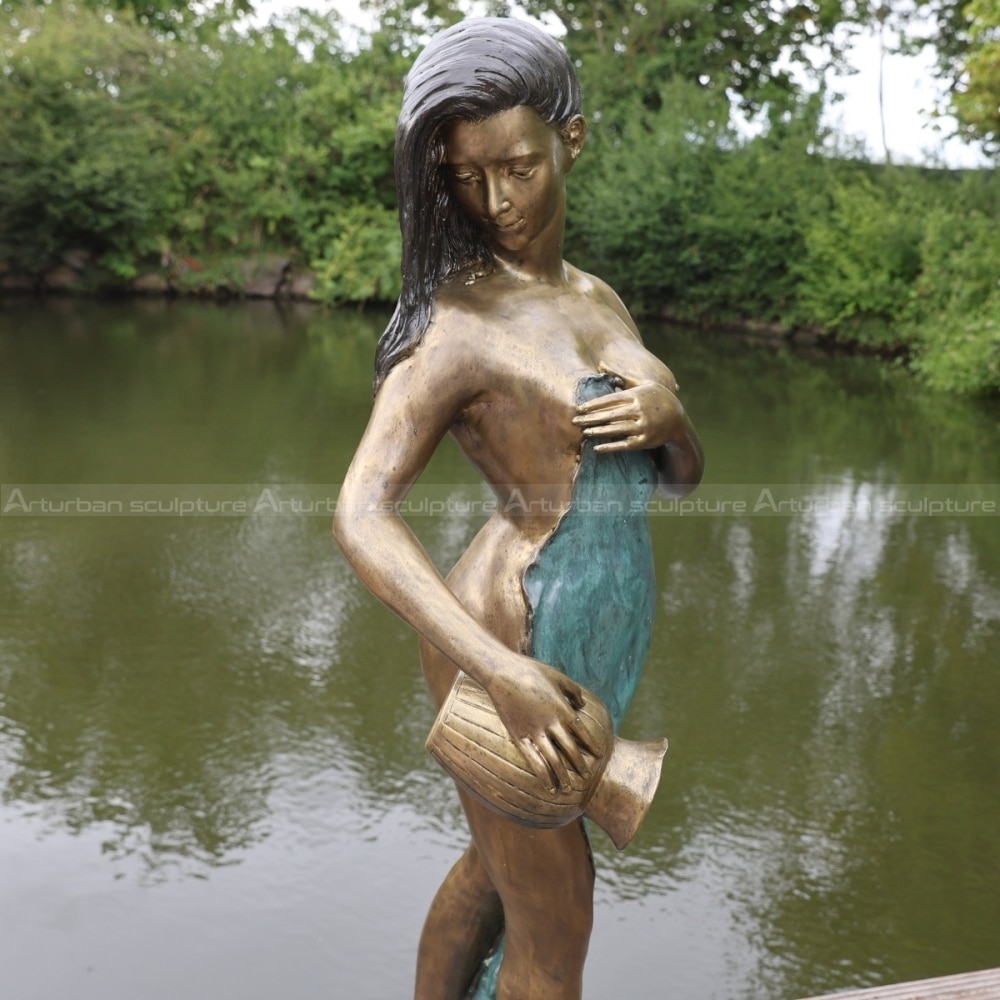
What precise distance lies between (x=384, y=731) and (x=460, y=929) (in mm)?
2404

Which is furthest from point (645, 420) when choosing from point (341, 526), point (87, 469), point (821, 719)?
point (87, 469)

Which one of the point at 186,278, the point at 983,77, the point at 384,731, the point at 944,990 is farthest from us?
the point at 186,278

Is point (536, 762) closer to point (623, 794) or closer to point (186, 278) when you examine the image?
point (623, 794)

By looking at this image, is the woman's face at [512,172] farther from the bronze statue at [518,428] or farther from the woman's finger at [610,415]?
the woman's finger at [610,415]

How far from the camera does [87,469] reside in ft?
23.9

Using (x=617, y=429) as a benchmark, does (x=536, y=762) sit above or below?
below

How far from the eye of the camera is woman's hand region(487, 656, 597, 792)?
148cm

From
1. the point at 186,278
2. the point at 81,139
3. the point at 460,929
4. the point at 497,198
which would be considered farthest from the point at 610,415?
the point at 186,278

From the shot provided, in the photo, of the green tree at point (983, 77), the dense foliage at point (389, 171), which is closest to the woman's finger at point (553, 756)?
the green tree at point (983, 77)

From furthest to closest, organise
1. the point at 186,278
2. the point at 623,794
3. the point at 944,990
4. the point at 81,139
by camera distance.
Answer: the point at 186,278 < the point at 81,139 < the point at 944,990 < the point at 623,794

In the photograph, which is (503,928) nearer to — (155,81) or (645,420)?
(645,420)

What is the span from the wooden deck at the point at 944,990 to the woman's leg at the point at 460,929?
67cm

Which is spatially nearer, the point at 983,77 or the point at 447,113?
the point at 447,113

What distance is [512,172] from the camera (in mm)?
1653
